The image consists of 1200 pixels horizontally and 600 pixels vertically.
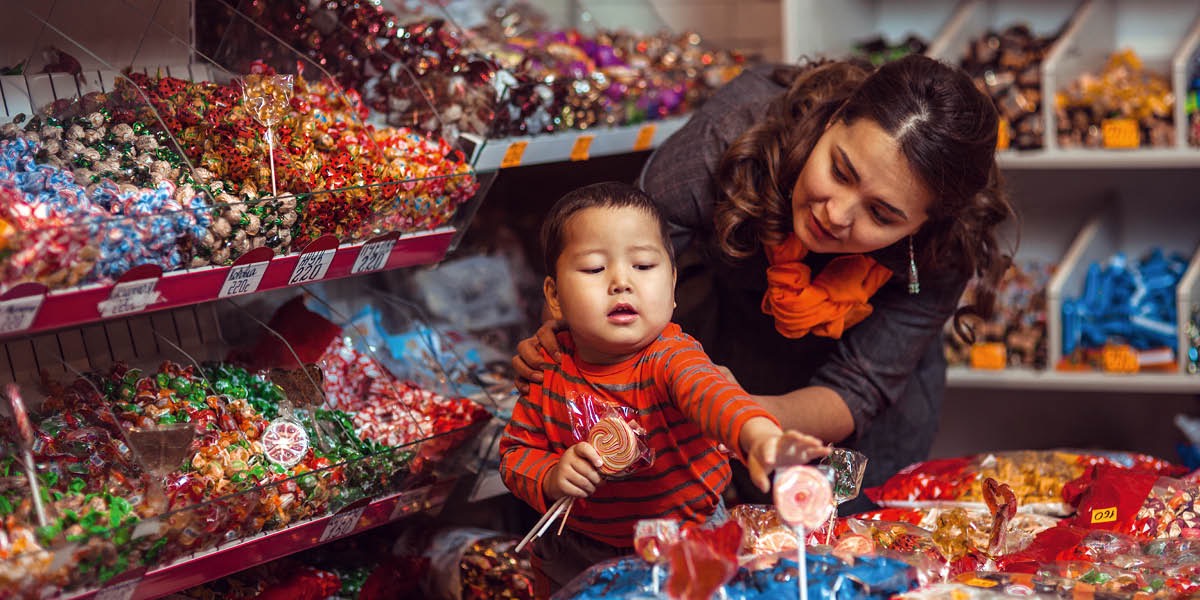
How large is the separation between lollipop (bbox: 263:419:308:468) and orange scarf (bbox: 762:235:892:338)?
894 mm

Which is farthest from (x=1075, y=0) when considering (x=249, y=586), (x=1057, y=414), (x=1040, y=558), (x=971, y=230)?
(x=249, y=586)

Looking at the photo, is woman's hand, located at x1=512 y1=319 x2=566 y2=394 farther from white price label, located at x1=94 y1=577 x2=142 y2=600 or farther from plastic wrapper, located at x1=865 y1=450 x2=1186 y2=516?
plastic wrapper, located at x1=865 y1=450 x2=1186 y2=516

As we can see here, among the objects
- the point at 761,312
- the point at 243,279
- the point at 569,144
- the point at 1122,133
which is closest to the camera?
the point at 243,279

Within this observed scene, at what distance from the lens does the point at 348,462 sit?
1976 mm

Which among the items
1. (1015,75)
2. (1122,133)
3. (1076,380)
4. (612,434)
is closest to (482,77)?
(612,434)

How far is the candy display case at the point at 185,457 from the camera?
5.33 feet

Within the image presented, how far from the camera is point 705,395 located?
1531mm

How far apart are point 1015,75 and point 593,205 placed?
2.09 metres

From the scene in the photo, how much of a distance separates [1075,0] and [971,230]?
191cm

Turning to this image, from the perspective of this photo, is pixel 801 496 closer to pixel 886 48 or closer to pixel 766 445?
pixel 766 445

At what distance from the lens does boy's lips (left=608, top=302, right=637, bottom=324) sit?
1.63 m

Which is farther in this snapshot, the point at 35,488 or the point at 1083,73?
the point at 1083,73

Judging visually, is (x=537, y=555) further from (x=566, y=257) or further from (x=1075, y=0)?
(x=1075, y=0)

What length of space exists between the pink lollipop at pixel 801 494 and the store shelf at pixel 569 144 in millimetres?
1096
